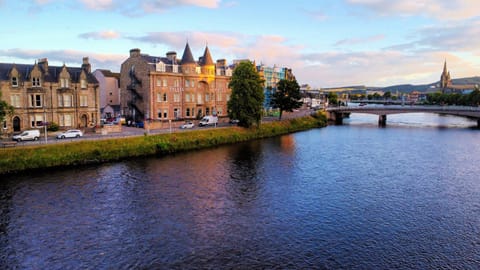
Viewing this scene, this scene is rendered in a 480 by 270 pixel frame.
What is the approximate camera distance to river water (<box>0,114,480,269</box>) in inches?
957

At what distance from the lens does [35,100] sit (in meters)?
60.7

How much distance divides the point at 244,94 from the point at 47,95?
126 ft

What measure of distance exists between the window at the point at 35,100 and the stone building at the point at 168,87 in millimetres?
21401

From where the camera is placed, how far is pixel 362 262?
23.9 metres

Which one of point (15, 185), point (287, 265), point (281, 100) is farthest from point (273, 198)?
point (281, 100)

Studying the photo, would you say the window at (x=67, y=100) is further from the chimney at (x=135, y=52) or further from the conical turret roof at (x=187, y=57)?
the conical turret roof at (x=187, y=57)

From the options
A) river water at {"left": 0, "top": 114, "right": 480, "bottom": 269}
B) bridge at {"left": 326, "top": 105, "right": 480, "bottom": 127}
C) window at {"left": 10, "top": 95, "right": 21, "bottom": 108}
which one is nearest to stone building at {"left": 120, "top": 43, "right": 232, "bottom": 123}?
window at {"left": 10, "top": 95, "right": 21, "bottom": 108}

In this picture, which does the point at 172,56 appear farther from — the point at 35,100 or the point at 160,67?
the point at 35,100

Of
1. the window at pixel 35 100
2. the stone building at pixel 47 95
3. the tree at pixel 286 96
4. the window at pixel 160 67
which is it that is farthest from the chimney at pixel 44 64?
the tree at pixel 286 96

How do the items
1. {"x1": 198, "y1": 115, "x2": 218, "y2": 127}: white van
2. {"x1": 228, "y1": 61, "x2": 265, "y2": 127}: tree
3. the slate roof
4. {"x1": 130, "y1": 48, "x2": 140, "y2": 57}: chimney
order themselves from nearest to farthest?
1. the slate roof
2. {"x1": 130, "y1": 48, "x2": 140, "y2": 57}: chimney
3. {"x1": 228, "y1": 61, "x2": 265, "y2": 127}: tree
4. {"x1": 198, "y1": 115, "x2": 218, "y2": 127}: white van

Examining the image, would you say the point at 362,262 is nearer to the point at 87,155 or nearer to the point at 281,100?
the point at 87,155

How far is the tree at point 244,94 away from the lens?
78062 millimetres

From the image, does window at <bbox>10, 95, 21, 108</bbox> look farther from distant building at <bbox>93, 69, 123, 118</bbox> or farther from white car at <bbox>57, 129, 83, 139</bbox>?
distant building at <bbox>93, 69, 123, 118</bbox>

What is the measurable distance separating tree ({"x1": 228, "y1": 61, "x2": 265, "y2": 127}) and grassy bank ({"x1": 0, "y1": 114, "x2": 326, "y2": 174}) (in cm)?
318
